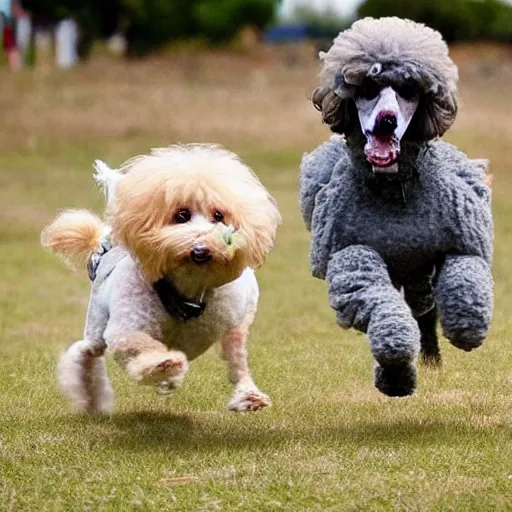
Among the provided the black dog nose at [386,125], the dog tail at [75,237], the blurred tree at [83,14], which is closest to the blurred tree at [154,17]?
the blurred tree at [83,14]

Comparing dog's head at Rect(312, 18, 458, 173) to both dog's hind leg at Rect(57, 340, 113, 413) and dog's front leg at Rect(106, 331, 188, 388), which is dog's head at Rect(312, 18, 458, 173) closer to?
dog's front leg at Rect(106, 331, 188, 388)

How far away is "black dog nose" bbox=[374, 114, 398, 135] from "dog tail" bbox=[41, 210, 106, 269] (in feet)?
5.43

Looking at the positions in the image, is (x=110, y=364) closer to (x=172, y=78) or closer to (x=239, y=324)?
(x=239, y=324)

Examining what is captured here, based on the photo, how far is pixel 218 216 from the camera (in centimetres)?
523

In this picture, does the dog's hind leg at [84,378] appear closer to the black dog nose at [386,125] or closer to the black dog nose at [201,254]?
the black dog nose at [201,254]

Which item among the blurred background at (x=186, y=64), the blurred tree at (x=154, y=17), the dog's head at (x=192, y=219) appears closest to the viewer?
the dog's head at (x=192, y=219)

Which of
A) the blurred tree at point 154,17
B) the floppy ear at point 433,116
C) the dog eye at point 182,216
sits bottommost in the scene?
the blurred tree at point 154,17

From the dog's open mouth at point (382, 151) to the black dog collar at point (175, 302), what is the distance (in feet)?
2.96

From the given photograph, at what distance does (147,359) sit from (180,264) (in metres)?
0.37

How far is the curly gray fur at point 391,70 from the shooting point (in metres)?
5.00

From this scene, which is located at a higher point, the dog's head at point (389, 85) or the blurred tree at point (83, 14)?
the dog's head at point (389, 85)

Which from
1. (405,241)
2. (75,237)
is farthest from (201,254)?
(75,237)

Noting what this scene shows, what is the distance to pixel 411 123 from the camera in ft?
16.8

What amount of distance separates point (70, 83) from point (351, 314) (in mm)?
23428
